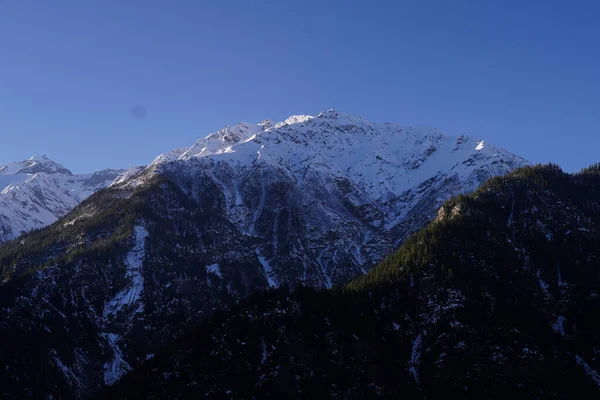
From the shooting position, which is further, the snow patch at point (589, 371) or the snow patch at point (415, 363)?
the snow patch at point (415, 363)

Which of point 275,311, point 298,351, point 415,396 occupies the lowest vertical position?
point 415,396

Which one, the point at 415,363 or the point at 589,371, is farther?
the point at 415,363

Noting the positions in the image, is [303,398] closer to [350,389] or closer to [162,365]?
[350,389]

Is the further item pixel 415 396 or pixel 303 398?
pixel 415 396

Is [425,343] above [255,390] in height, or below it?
above

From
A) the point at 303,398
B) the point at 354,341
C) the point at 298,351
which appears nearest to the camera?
the point at 303,398

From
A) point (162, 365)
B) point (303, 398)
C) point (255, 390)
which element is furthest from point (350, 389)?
point (162, 365)

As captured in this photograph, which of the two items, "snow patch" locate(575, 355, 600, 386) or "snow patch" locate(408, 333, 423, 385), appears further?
"snow patch" locate(408, 333, 423, 385)

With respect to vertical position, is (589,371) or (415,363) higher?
(415,363)

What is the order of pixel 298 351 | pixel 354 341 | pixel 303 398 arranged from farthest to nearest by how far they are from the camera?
pixel 354 341 < pixel 298 351 < pixel 303 398

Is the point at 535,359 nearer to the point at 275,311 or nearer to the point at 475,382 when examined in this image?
the point at 475,382
